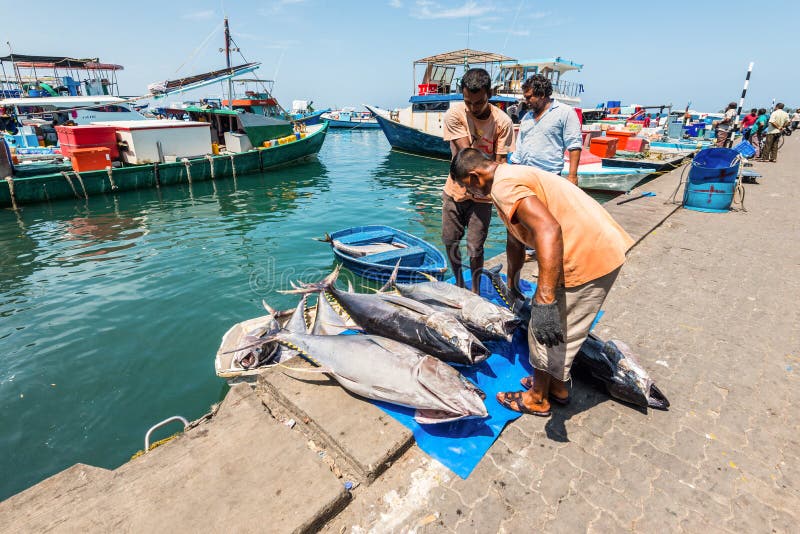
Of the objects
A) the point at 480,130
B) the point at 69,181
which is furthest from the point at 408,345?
the point at 69,181

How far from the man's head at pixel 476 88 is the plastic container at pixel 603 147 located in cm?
1618

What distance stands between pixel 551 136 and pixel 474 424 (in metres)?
4.30

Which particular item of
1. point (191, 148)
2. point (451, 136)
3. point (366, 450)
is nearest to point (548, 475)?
point (366, 450)

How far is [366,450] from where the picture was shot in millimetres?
2693

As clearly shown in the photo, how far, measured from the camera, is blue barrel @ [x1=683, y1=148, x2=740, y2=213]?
9430 mm

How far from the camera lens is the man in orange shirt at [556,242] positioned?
2404mm

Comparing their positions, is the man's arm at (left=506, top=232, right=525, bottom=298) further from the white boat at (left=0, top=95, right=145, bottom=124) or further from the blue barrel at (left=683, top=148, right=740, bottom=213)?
the white boat at (left=0, top=95, right=145, bottom=124)

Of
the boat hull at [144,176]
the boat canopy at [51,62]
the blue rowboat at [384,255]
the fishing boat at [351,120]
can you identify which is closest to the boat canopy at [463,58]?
the boat hull at [144,176]

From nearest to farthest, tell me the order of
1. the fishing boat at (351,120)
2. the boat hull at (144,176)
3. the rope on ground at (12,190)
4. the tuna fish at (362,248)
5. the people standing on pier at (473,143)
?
1. the people standing on pier at (473,143)
2. the tuna fish at (362,248)
3. the rope on ground at (12,190)
4. the boat hull at (144,176)
5. the fishing boat at (351,120)

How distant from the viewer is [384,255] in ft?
23.8

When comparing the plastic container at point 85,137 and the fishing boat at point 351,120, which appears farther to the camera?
the fishing boat at point 351,120

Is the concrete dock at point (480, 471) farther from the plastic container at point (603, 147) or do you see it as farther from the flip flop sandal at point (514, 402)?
the plastic container at point (603, 147)

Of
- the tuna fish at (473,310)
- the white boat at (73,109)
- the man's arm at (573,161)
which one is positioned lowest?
the tuna fish at (473,310)

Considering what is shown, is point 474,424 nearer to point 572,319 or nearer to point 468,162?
point 572,319
